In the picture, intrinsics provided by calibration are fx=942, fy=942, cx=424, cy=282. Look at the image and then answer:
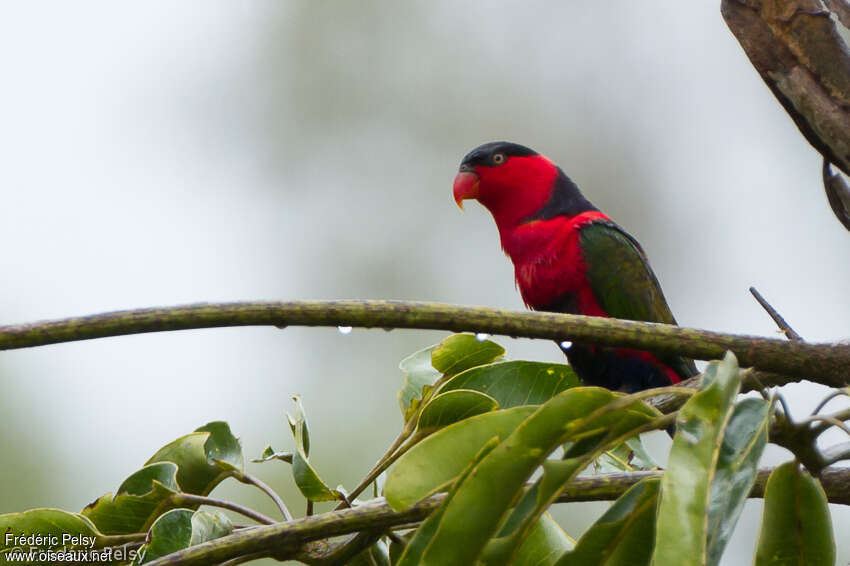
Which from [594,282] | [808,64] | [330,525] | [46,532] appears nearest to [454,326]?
[330,525]

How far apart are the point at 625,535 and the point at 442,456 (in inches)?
8.2

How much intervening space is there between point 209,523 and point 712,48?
1000cm

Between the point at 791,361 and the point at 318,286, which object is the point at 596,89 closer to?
the point at 318,286

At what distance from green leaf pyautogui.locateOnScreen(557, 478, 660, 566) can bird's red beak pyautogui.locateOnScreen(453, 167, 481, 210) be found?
2.79 m

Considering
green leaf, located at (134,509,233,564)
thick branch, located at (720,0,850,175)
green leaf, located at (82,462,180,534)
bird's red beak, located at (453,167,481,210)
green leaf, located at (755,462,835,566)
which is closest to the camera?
green leaf, located at (755,462,835,566)

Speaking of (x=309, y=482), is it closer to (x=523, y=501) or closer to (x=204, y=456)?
(x=204, y=456)

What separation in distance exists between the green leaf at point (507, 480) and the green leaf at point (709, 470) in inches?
3.5

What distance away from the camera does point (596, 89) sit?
10031mm

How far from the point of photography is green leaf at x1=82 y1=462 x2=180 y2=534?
1.27 metres

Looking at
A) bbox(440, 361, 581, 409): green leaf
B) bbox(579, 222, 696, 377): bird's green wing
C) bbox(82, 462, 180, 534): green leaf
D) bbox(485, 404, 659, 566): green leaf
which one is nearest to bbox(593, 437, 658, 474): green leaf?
bbox(440, 361, 581, 409): green leaf

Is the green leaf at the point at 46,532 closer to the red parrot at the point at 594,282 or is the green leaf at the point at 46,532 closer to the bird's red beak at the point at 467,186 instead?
the red parrot at the point at 594,282

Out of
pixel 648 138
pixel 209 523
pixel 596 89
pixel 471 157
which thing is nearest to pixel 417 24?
pixel 596 89

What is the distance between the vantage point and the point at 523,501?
902 millimetres

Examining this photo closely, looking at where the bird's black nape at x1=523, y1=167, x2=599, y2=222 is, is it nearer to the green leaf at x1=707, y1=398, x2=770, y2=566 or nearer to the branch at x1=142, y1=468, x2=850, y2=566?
the branch at x1=142, y1=468, x2=850, y2=566
